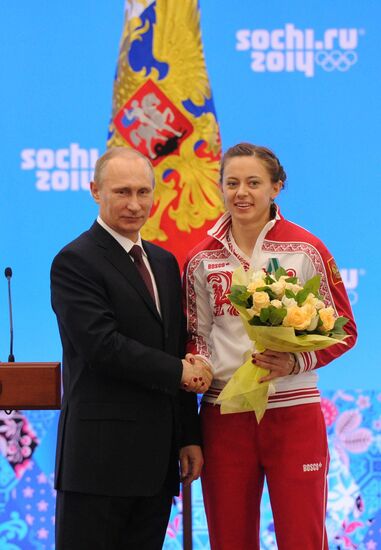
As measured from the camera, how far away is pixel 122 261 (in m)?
2.23

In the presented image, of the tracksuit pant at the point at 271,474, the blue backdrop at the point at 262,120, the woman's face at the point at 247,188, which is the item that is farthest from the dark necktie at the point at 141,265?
the blue backdrop at the point at 262,120

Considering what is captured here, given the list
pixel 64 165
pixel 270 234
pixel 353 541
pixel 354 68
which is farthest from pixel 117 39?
pixel 353 541

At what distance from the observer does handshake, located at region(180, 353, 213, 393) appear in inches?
86.7

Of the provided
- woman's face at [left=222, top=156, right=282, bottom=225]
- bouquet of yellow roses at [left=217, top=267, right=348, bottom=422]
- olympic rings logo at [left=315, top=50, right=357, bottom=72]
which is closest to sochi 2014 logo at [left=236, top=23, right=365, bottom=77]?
olympic rings logo at [left=315, top=50, right=357, bottom=72]

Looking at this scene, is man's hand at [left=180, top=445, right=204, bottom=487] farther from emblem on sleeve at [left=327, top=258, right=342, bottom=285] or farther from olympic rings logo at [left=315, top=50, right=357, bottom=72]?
olympic rings logo at [left=315, top=50, right=357, bottom=72]

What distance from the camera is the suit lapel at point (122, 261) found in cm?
221

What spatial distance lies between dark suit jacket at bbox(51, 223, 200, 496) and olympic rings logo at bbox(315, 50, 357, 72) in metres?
1.81

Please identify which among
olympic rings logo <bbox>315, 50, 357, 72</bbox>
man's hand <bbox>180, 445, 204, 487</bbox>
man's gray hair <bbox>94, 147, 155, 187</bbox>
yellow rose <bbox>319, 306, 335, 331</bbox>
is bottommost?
man's hand <bbox>180, 445, 204, 487</bbox>

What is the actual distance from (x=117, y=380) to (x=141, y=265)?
34 centimetres

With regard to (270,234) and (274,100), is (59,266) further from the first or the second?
(274,100)

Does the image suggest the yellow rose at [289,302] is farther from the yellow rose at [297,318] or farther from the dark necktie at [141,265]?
the dark necktie at [141,265]

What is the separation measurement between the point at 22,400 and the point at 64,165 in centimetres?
143

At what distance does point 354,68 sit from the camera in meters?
3.63

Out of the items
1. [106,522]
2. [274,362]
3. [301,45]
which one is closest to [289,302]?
[274,362]
